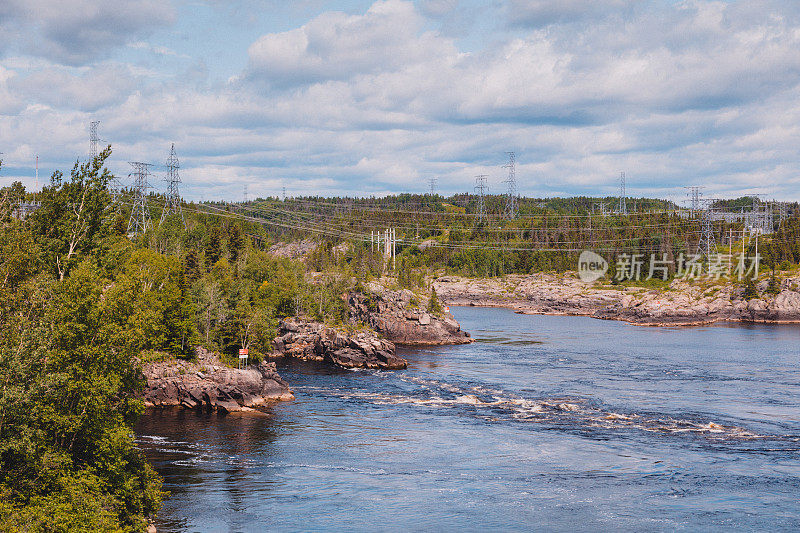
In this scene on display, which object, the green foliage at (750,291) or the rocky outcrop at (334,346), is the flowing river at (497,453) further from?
the green foliage at (750,291)

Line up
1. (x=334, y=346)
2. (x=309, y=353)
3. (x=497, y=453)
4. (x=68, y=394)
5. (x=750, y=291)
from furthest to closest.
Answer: (x=750, y=291), (x=309, y=353), (x=334, y=346), (x=497, y=453), (x=68, y=394)

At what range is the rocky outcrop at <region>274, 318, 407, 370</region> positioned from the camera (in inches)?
4222

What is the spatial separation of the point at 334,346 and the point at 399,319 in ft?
95.2

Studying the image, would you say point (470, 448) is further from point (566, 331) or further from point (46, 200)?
point (566, 331)

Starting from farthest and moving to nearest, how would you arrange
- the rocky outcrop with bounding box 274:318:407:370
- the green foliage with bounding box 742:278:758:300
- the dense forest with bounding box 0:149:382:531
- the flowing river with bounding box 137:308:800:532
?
1. the green foliage with bounding box 742:278:758:300
2. the rocky outcrop with bounding box 274:318:407:370
3. the flowing river with bounding box 137:308:800:532
4. the dense forest with bounding box 0:149:382:531

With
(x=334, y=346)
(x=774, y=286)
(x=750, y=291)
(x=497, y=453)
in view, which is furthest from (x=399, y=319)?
(x=774, y=286)

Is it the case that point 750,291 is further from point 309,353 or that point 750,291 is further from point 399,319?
point 309,353

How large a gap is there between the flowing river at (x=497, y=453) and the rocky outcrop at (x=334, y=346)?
676 centimetres

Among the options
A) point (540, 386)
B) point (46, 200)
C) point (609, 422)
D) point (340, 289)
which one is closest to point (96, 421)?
point (46, 200)

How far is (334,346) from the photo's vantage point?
368 ft

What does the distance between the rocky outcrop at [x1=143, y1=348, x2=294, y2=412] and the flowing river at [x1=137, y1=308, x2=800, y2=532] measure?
2955 millimetres

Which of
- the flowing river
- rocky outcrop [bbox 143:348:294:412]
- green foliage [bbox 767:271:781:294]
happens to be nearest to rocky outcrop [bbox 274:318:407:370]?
the flowing river

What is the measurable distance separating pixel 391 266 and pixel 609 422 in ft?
431

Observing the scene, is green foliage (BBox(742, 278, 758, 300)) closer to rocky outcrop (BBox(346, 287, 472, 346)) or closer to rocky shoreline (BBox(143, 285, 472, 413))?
rocky outcrop (BBox(346, 287, 472, 346))
